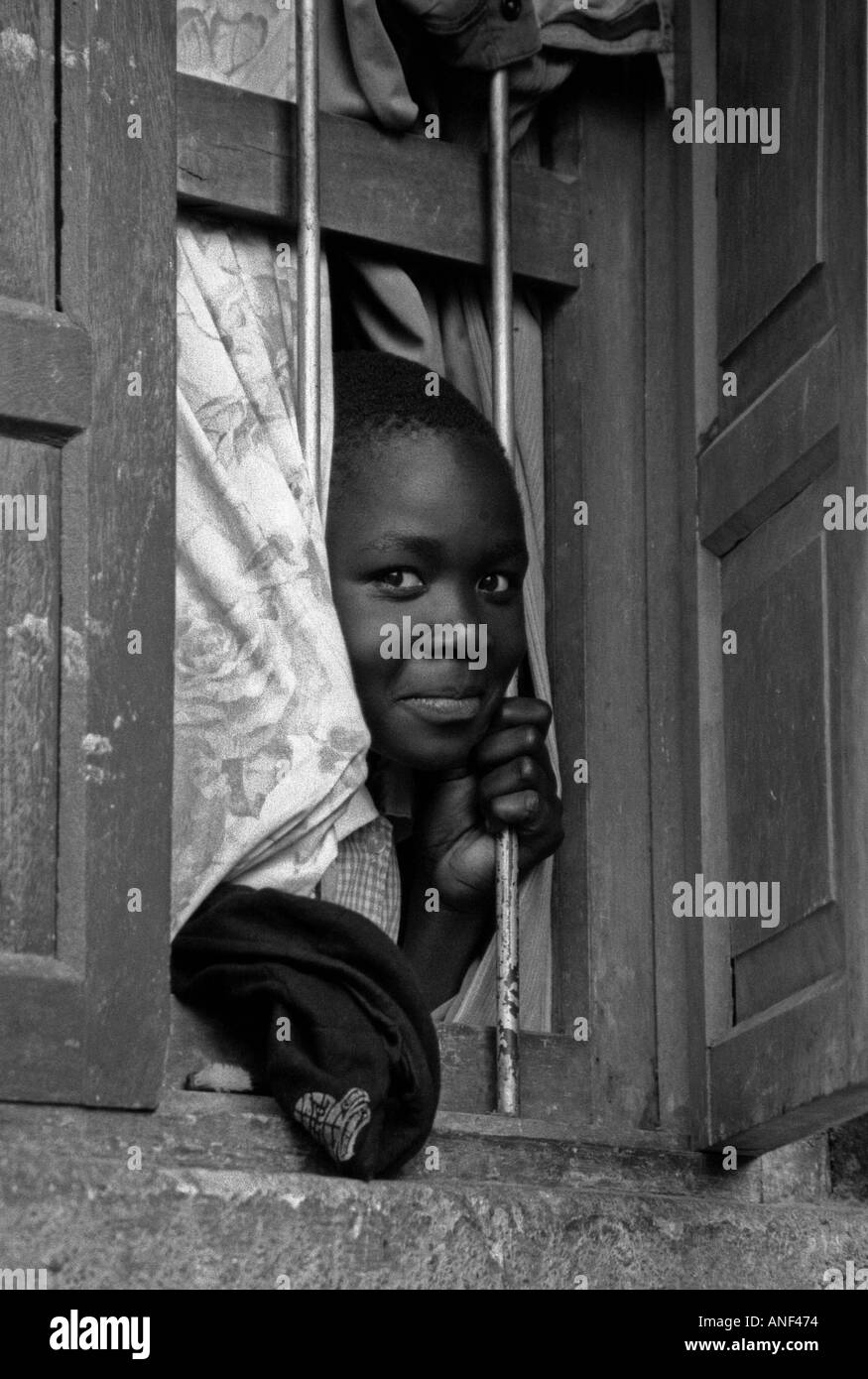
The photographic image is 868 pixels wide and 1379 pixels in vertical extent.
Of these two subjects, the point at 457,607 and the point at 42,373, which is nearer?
the point at 42,373

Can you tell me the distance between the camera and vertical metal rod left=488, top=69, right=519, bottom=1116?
3486 millimetres

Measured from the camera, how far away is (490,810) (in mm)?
3629

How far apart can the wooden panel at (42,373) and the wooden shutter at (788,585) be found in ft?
2.96

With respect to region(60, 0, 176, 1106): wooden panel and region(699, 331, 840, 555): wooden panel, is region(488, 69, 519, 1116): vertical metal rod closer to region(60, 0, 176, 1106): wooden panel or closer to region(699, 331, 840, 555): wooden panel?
region(699, 331, 840, 555): wooden panel

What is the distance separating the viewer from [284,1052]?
10.2ft

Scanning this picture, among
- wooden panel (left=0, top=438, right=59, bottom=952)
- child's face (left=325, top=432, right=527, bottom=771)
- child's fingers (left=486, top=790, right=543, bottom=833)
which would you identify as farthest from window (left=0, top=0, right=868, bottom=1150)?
child's face (left=325, top=432, right=527, bottom=771)

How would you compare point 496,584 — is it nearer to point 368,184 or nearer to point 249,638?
point 249,638

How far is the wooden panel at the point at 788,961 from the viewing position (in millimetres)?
3227

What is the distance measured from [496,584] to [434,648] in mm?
151

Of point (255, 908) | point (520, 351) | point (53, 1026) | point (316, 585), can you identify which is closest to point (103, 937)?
point (53, 1026)

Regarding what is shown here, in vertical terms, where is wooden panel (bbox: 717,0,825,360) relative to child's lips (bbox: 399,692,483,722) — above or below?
→ above

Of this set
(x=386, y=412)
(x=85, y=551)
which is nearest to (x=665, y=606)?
(x=386, y=412)

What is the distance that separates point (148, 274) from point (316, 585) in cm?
47

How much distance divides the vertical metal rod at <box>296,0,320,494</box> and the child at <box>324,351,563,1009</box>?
120mm
